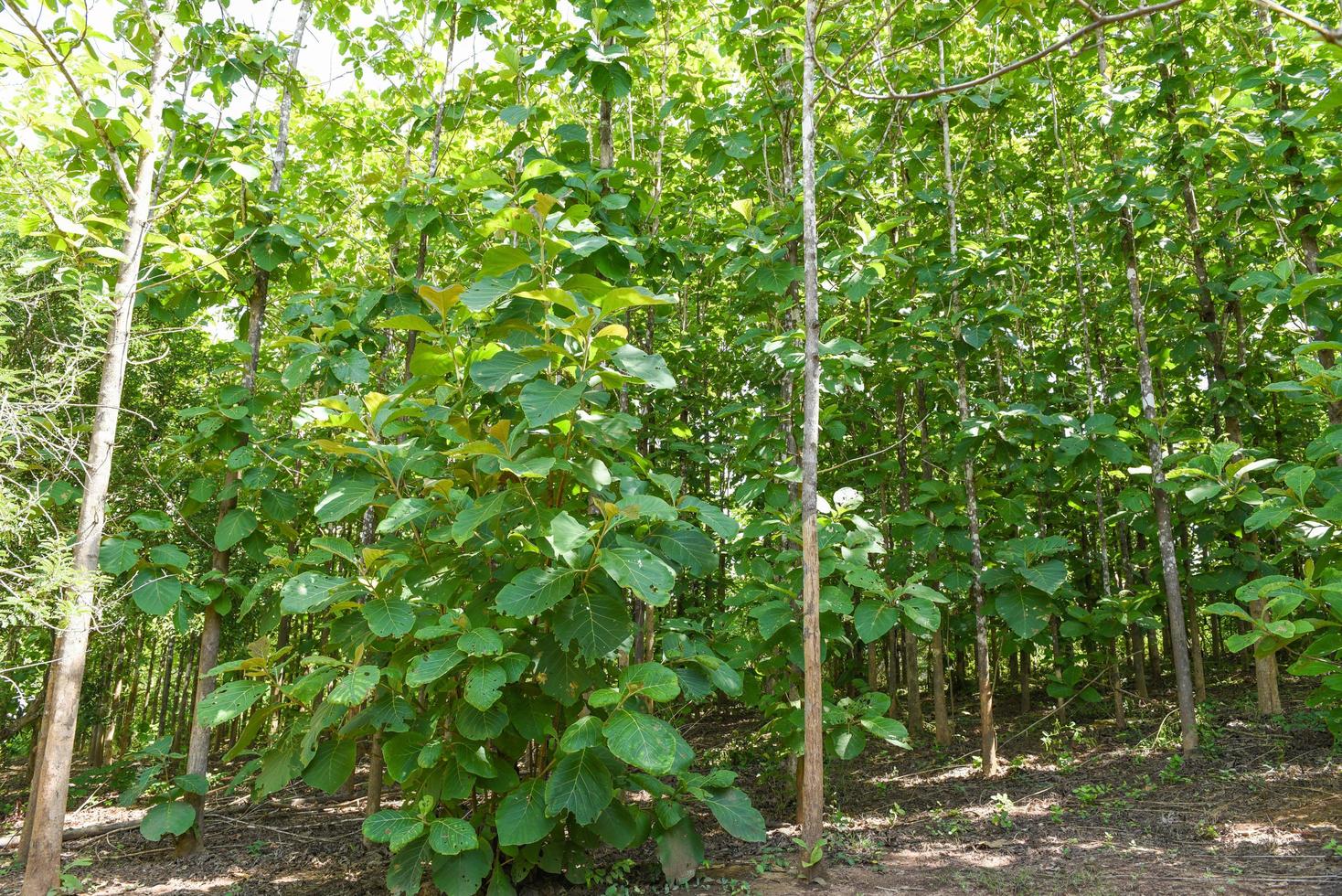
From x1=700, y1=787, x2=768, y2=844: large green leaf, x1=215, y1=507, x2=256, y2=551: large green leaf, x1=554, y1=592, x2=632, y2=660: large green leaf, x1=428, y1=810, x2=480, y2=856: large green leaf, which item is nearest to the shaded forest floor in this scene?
x1=700, y1=787, x2=768, y2=844: large green leaf

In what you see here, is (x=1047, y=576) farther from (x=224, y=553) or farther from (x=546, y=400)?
(x=224, y=553)

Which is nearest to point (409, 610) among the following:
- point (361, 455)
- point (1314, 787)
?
point (361, 455)

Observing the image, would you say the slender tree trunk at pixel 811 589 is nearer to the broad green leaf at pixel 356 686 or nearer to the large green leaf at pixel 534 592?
the large green leaf at pixel 534 592


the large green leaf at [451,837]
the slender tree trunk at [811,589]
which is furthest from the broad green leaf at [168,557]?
the slender tree trunk at [811,589]

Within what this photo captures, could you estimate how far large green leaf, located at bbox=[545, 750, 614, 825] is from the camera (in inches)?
137

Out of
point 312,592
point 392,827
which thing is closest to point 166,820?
point 392,827

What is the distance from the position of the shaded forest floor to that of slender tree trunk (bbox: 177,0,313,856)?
0.36 metres

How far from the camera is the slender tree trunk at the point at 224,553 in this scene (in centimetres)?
529

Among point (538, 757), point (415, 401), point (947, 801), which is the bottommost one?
point (947, 801)

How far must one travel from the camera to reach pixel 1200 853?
432 cm

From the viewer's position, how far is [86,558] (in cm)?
411

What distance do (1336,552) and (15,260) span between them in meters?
7.36

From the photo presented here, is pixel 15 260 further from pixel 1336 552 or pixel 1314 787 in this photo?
pixel 1314 787

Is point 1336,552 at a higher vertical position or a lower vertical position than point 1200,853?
higher
